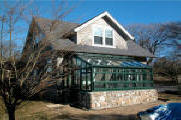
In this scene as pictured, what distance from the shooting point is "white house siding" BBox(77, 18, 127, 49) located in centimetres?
1309

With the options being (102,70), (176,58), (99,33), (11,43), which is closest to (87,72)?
(102,70)

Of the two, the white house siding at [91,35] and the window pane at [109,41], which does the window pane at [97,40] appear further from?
the window pane at [109,41]

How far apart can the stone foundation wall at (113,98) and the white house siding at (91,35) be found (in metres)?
4.01

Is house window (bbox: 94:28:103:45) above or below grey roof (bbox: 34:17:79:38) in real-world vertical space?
above

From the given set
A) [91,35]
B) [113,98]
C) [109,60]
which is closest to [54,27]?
[113,98]

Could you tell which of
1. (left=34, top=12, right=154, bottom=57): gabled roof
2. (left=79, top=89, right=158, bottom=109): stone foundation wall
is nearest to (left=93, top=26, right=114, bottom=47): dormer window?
(left=34, top=12, right=154, bottom=57): gabled roof

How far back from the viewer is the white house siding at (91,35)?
13.1m

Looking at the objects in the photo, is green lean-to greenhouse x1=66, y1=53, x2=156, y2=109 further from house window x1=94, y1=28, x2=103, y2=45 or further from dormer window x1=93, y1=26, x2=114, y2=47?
house window x1=94, y1=28, x2=103, y2=45

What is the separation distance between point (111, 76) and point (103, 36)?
3.98 metres

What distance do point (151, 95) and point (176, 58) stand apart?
17420mm

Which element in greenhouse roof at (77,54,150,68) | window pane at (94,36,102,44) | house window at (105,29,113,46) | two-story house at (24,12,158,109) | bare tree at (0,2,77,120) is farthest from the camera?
house window at (105,29,113,46)

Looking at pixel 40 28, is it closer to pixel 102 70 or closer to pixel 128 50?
pixel 102 70

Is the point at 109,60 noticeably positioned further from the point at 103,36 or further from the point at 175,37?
the point at 175,37

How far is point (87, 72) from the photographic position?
10672mm
